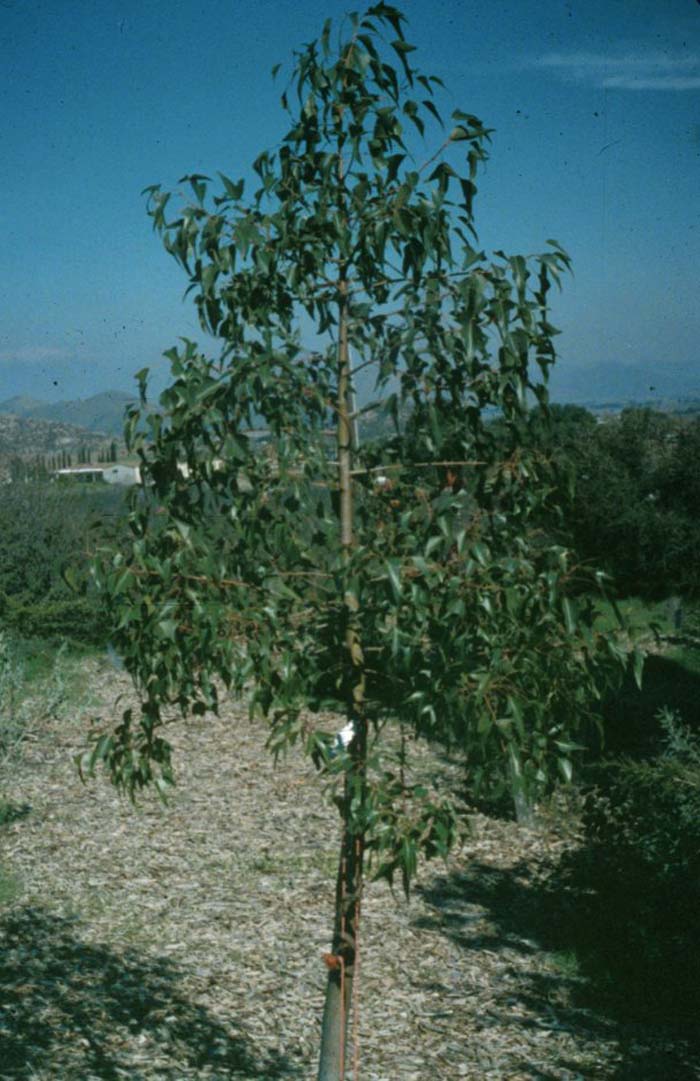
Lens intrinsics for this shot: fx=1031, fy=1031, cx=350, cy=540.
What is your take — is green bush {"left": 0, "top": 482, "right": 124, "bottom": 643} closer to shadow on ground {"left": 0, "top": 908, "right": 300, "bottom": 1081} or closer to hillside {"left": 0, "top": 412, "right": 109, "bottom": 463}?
hillside {"left": 0, "top": 412, "right": 109, "bottom": 463}

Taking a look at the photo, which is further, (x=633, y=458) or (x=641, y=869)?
(x=633, y=458)

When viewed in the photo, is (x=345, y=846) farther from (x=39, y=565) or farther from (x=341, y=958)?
(x=39, y=565)

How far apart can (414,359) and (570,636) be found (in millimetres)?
931

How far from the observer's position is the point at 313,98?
10.8ft

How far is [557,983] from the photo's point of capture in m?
6.68

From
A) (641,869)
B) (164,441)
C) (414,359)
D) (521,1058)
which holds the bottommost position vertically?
(521,1058)

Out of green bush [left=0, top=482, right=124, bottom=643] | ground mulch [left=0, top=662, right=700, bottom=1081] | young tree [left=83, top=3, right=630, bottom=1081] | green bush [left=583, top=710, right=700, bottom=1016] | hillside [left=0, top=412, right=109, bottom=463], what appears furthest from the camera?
hillside [left=0, top=412, right=109, bottom=463]

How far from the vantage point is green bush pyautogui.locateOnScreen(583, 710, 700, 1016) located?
6.34 meters

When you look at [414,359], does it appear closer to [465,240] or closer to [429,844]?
[465,240]

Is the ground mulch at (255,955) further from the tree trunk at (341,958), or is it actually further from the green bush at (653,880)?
the tree trunk at (341,958)

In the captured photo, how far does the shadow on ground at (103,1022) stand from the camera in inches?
208

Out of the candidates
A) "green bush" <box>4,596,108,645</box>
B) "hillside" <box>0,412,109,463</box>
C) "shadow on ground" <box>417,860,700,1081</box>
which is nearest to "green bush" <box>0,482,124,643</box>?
"green bush" <box>4,596,108,645</box>

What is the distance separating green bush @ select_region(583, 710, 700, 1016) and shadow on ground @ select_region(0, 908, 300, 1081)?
8.13 feet

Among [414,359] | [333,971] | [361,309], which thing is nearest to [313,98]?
[361,309]
